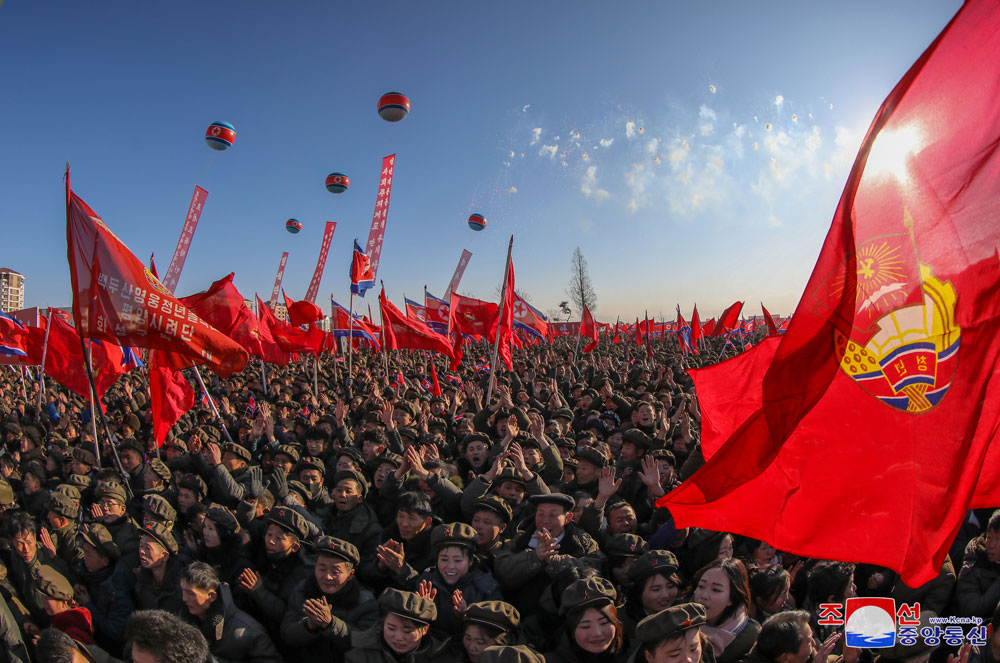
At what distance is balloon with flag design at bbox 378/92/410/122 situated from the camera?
480 inches

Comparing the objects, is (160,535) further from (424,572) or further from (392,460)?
(392,460)

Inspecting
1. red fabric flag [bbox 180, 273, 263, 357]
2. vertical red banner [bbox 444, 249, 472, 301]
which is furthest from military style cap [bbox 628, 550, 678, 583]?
vertical red banner [bbox 444, 249, 472, 301]

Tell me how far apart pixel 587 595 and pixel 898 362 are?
6.04ft

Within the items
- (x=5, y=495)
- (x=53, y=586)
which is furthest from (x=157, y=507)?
(x=5, y=495)

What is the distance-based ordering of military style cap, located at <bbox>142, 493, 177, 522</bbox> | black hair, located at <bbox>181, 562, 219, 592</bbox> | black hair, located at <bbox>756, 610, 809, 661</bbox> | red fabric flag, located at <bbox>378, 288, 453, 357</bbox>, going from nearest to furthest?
black hair, located at <bbox>756, 610, 809, 661</bbox> < black hair, located at <bbox>181, 562, 219, 592</bbox> < military style cap, located at <bbox>142, 493, 177, 522</bbox> < red fabric flag, located at <bbox>378, 288, 453, 357</bbox>

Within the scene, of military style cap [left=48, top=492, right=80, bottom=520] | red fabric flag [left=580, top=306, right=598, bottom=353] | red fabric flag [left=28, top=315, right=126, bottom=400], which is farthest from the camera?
red fabric flag [left=580, top=306, right=598, bottom=353]

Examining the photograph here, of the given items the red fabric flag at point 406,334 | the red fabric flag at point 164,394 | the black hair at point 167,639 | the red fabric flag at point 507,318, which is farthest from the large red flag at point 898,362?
the red fabric flag at point 406,334

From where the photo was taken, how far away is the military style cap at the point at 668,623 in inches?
91.4

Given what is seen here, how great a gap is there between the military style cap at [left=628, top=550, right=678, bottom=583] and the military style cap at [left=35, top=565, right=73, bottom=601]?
11.9 ft

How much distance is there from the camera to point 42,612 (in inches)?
145

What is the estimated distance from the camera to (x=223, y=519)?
4156 mm

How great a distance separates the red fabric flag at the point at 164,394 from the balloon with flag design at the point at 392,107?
306 inches

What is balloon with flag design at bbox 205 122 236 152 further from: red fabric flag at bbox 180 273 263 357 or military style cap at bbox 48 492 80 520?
military style cap at bbox 48 492 80 520

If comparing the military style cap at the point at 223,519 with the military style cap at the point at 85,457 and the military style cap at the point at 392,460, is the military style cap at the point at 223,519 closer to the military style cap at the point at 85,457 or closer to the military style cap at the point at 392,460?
the military style cap at the point at 392,460
